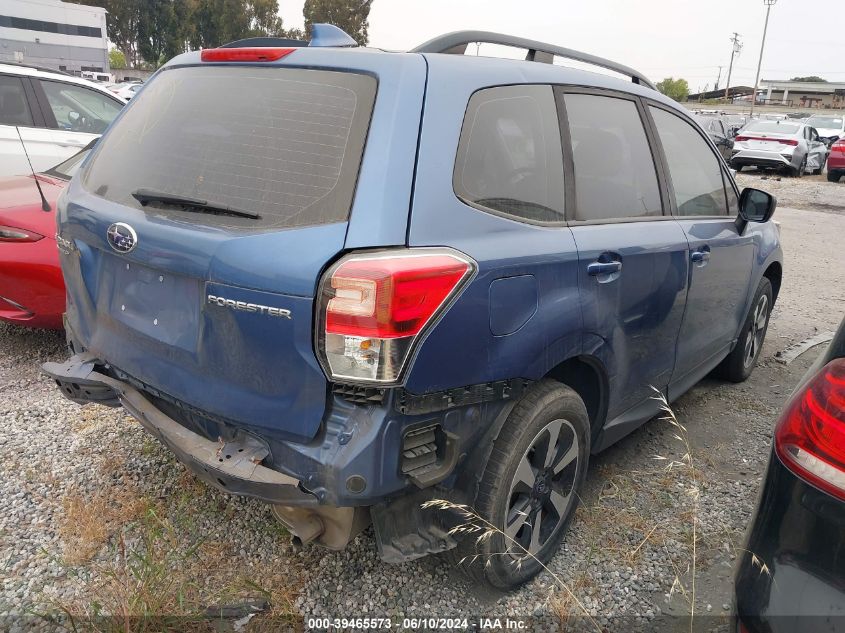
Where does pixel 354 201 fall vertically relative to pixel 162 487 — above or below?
above

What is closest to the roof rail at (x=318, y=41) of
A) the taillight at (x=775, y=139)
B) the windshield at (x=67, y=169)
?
the windshield at (x=67, y=169)

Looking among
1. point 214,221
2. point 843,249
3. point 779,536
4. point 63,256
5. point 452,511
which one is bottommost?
point 843,249

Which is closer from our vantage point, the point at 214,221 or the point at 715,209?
the point at 214,221

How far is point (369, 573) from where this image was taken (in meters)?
2.50

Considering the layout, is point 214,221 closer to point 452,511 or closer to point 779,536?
point 452,511

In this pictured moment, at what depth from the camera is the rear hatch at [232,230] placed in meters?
1.88

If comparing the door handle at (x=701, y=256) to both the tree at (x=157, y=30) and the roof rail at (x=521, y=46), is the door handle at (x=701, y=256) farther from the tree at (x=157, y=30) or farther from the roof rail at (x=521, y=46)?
the tree at (x=157, y=30)

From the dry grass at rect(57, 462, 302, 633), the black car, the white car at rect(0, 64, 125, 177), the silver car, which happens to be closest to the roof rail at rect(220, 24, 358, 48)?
the dry grass at rect(57, 462, 302, 633)

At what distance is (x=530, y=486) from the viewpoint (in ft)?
7.81

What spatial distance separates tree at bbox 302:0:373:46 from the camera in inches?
2311

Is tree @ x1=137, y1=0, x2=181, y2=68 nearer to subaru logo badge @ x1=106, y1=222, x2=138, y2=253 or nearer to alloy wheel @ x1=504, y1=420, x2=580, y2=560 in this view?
subaru logo badge @ x1=106, y1=222, x2=138, y2=253

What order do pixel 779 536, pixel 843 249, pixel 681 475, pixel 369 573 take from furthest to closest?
1. pixel 843 249
2. pixel 681 475
3. pixel 369 573
4. pixel 779 536

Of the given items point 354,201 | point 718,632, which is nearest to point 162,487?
point 354,201

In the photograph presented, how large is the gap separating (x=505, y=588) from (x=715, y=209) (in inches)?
92.3
